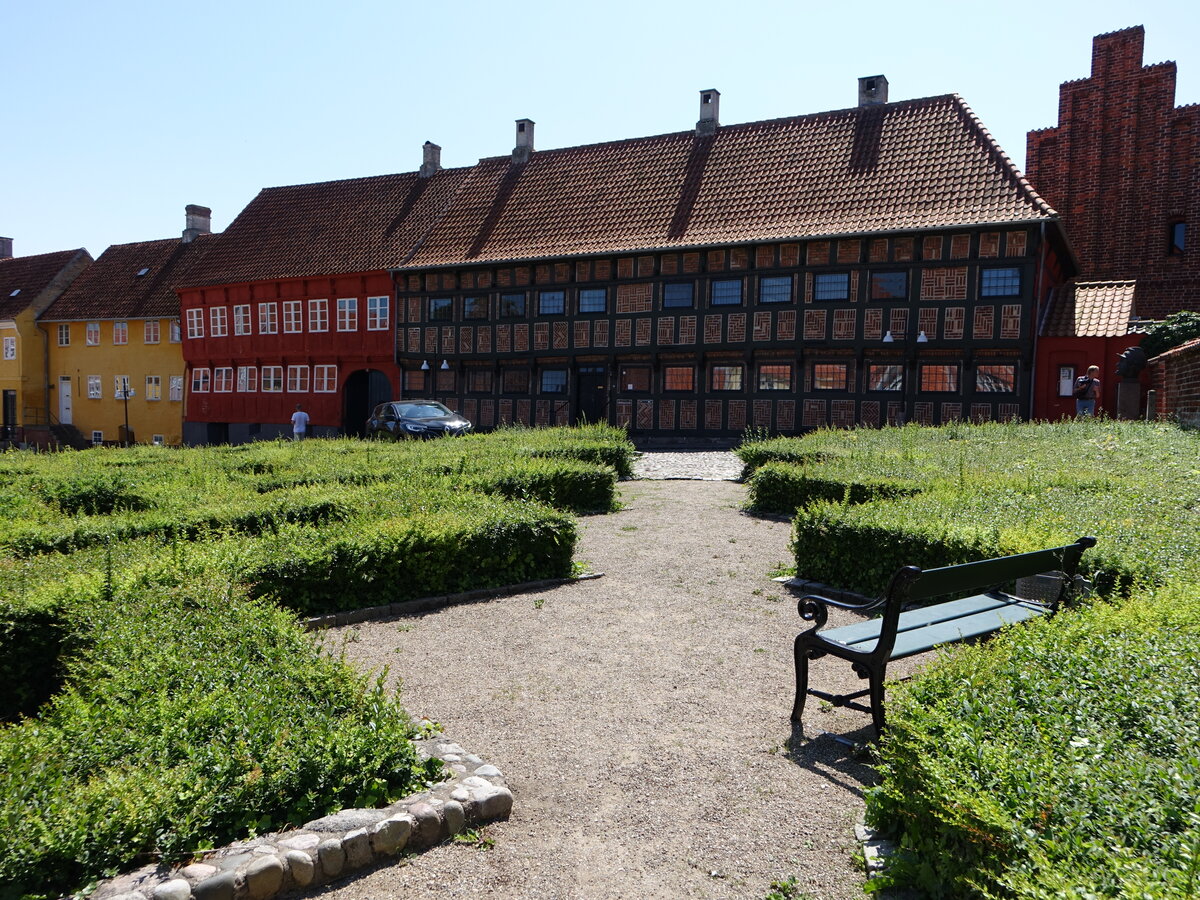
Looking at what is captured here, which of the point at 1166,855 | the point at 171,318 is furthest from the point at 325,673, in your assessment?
the point at 171,318

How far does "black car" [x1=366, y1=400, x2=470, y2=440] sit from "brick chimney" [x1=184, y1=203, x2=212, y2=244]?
26475 millimetres

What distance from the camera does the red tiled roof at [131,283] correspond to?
40.4 meters

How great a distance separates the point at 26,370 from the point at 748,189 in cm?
3728

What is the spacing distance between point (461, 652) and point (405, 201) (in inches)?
1184

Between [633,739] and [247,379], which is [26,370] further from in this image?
[633,739]

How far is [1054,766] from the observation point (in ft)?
9.40

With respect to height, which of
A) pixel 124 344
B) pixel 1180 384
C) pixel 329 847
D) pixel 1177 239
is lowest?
pixel 329 847

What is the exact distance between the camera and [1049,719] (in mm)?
3223

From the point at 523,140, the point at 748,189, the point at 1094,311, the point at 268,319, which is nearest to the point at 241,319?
the point at 268,319

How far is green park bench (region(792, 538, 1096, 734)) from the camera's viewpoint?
14.9ft

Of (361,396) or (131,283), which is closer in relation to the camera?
(361,396)

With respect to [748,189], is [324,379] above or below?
below

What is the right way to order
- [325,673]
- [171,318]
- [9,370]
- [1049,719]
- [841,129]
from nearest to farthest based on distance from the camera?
[1049,719] → [325,673] → [841,129] → [171,318] → [9,370]

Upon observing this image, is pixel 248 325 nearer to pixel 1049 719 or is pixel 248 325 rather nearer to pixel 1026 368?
pixel 1026 368
